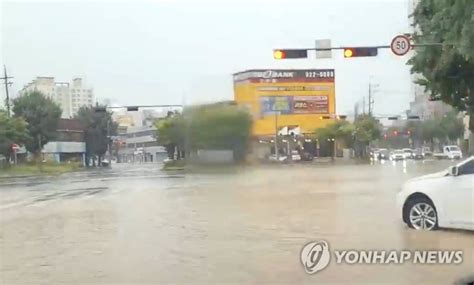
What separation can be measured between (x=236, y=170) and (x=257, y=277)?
4079mm

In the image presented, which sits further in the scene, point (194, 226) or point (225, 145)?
point (194, 226)

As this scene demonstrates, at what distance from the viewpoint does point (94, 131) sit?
4688 cm

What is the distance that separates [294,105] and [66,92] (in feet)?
122

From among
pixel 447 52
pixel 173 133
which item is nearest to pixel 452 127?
pixel 447 52

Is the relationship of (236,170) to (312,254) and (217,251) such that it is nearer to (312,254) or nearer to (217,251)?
(217,251)

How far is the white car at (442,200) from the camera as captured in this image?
9750mm

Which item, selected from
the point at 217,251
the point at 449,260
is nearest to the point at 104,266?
the point at 217,251

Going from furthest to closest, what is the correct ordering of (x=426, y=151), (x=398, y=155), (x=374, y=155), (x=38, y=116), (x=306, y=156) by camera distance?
(x=426, y=151), (x=398, y=155), (x=374, y=155), (x=38, y=116), (x=306, y=156)

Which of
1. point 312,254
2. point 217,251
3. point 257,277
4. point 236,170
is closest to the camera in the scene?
point 257,277

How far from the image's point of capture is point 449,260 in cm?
795

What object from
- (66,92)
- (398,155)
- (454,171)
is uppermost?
(66,92)

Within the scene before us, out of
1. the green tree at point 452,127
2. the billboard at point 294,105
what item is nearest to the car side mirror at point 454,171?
the billboard at point 294,105

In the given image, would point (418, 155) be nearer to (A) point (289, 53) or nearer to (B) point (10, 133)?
(B) point (10, 133)

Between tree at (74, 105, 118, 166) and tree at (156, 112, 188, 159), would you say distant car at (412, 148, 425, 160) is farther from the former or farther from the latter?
tree at (156, 112, 188, 159)
